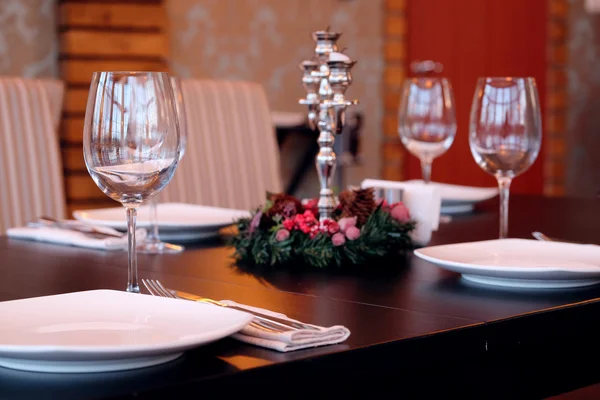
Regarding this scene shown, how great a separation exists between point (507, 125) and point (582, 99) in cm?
499

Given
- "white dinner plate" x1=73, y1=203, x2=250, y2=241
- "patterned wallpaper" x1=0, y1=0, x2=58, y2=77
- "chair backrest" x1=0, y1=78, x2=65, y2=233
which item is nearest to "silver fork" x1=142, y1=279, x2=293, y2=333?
"white dinner plate" x1=73, y1=203, x2=250, y2=241

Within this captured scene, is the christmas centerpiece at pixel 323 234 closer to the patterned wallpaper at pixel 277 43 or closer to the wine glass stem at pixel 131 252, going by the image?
the wine glass stem at pixel 131 252

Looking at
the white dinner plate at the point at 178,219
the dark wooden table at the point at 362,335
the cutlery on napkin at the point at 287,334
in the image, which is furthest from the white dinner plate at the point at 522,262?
the white dinner plate at the point at 178,219

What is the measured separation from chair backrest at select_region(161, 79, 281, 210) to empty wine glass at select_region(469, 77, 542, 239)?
106 cm

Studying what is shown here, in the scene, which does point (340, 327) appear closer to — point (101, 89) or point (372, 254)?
point (101, 89)

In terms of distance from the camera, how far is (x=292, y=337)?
67cm

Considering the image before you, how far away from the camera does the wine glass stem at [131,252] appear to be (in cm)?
82

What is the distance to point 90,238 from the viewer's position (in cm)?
129

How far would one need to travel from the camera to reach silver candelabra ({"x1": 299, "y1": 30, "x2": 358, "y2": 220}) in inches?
48.5

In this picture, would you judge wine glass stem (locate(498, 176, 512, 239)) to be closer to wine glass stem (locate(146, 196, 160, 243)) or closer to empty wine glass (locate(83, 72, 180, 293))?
wine glass stem (locate(146, 196, 160, 243))

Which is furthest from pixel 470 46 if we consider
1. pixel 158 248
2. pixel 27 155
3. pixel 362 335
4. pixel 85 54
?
pixel 362 335

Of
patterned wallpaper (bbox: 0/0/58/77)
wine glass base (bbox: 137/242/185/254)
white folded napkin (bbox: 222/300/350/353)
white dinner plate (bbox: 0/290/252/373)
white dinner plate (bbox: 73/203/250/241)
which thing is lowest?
wine glass base (bbox: 137/242/185/254)

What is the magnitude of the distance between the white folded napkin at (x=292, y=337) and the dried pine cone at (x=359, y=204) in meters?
0.48

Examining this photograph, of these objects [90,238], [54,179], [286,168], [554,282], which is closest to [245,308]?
[554,282]
